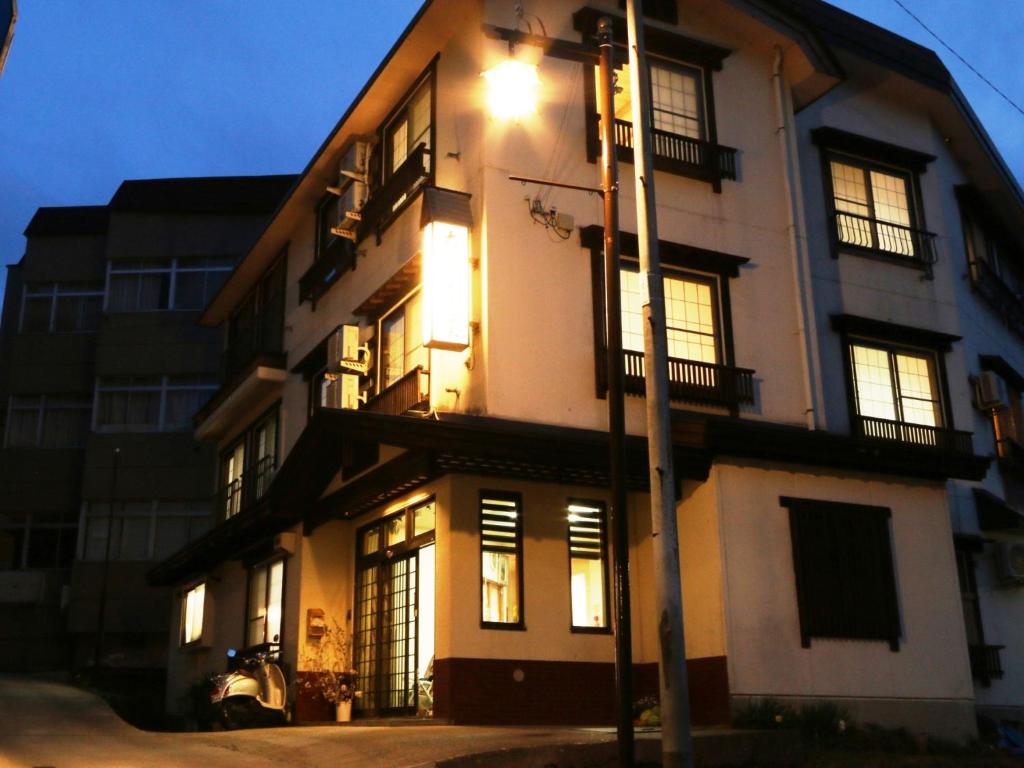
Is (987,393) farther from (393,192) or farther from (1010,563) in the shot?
(393,192)

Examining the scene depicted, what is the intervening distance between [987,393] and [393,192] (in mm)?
11552

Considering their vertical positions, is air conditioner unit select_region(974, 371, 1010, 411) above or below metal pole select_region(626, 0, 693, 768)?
above

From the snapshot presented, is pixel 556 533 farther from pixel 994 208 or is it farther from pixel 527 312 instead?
pixel 994 208

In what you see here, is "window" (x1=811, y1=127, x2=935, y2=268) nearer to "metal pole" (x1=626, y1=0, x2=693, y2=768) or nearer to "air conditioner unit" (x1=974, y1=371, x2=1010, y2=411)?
"air conditioner unit" (x1=974, y1=371, x2=1010, y2=411)

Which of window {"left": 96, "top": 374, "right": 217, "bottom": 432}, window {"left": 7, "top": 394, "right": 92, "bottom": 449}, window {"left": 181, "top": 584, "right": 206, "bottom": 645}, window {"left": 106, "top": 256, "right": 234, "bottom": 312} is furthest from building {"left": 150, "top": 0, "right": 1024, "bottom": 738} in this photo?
window {"left": 7, "top": 394, "right": 92, "bottom": 449}

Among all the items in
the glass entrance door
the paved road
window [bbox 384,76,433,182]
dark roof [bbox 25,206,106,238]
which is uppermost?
dark roof [bbox 25,206,106,238]

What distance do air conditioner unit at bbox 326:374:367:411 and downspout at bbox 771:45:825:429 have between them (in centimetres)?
723

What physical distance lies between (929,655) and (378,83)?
12819 millimetres

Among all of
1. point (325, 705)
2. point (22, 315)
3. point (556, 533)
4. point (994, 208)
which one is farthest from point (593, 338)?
point (22, 315)

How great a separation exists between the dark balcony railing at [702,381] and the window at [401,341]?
3.27m

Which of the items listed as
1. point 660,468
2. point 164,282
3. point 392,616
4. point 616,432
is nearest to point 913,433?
point 392,616

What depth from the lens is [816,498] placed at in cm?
1783

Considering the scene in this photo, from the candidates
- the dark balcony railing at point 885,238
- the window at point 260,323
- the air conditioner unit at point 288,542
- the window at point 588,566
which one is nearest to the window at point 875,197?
the dark balcony railing at point 885,238

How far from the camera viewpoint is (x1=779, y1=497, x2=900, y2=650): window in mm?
17203
